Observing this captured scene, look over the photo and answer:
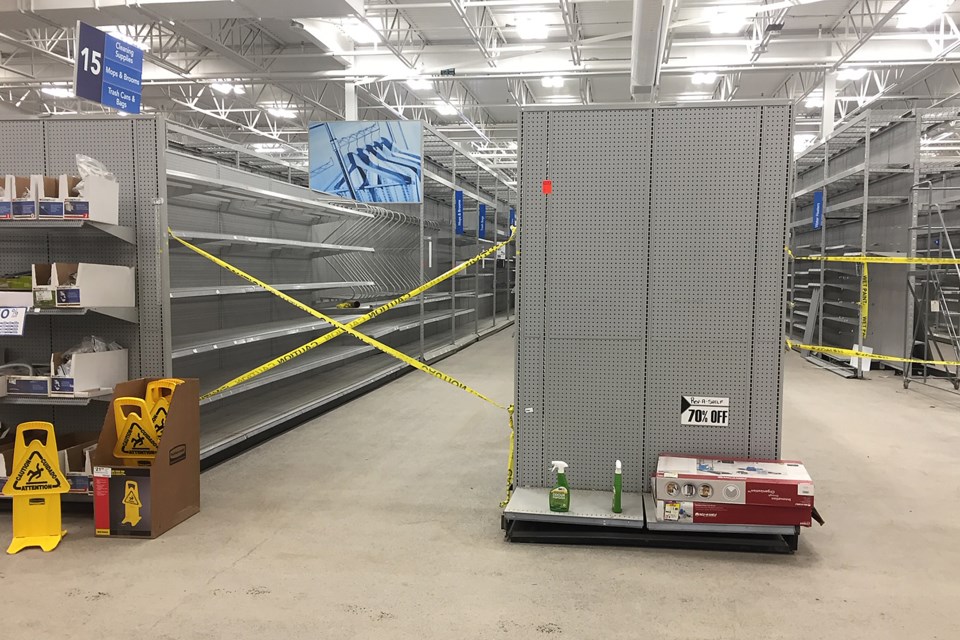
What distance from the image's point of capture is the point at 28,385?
144 inches

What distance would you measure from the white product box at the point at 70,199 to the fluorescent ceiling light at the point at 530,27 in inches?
323

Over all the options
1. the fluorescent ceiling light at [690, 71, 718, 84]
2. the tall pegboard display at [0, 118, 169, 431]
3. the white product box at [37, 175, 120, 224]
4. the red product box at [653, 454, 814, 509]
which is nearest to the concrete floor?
the red product box at [653, 454, 814, 509]

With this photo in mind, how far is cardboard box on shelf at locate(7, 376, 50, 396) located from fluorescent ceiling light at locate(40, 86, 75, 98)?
429 inches

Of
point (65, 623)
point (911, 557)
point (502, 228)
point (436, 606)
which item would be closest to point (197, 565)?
point (65, 623)

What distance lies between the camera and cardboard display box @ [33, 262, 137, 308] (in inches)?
138

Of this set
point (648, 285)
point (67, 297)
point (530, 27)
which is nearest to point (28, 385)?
point (67, 297)

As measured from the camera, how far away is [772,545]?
3.18 m

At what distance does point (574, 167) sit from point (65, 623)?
316 centimetres

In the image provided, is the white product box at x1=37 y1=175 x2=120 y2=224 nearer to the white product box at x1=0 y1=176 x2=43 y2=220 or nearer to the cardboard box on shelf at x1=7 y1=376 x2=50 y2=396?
the white product box at x1=0 y1=176 x2=43 y2=220

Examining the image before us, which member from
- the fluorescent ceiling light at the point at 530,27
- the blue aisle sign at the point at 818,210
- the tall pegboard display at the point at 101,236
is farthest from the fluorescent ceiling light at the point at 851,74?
the tall pegboard display at the point at 101,236

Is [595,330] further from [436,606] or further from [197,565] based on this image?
[197,565]

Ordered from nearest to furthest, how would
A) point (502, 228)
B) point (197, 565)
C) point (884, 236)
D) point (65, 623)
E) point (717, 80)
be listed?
point (65, 623) → point (197, 565) → point (884, 236) → point (717, 80) → point (502, 228)

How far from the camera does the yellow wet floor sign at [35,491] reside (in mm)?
3270

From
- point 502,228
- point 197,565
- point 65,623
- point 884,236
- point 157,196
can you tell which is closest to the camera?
point 65,623
